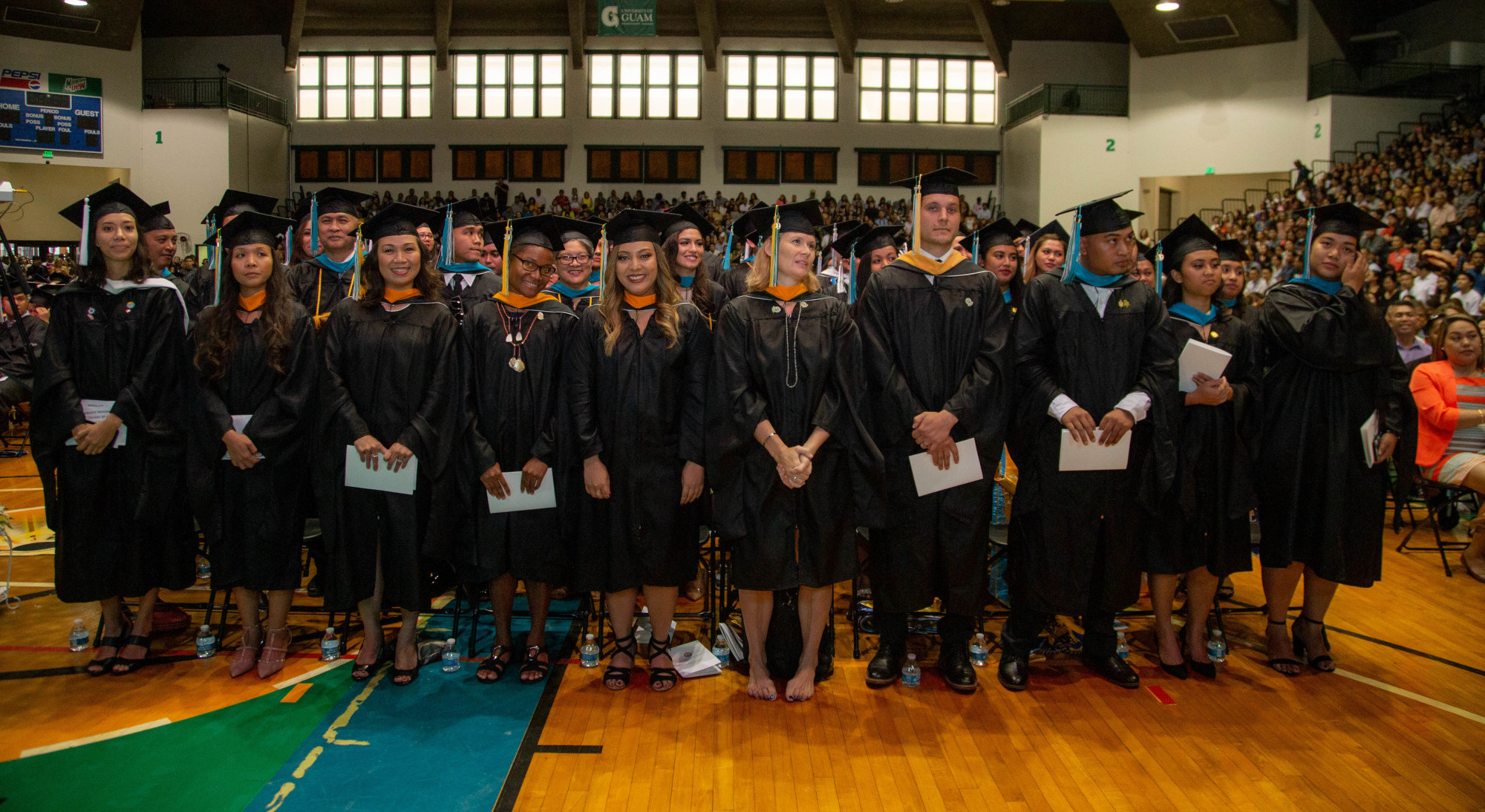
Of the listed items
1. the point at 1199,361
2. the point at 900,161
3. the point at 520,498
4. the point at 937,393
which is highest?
the point at 900,161

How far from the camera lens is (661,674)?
12.9ft

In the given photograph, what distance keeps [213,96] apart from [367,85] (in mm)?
3991

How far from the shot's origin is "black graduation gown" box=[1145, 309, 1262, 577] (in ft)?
13.0

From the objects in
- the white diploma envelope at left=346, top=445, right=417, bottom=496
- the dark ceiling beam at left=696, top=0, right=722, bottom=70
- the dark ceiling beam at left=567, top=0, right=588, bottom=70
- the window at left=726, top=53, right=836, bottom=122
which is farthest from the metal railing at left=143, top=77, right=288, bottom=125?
the white diploma envelope at left=346, top=445, right=417, bottom=496

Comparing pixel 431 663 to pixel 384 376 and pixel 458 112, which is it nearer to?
pixel 384 376

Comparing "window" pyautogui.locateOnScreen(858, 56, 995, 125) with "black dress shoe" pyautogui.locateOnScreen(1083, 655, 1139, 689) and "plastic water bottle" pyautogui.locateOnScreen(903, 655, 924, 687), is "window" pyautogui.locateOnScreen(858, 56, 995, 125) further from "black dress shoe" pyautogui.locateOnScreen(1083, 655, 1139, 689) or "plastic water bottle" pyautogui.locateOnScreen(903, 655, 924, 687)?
"plastic water bottle" pyautogui.locateOnScreen(903, 655, 924, 687)

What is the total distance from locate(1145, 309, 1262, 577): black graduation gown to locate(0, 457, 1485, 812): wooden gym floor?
0.61 m

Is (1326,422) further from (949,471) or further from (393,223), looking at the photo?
(393,223)

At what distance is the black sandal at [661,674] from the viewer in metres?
3.92

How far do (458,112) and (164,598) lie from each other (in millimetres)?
21541

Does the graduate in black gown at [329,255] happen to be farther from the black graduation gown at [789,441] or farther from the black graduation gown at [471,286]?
the black graduation gown at [789,441]

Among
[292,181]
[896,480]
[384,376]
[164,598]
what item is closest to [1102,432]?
[896,480]

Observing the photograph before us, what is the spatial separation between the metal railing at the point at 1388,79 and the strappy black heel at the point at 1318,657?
1995 cm

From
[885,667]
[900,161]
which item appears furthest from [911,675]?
[900,161]
